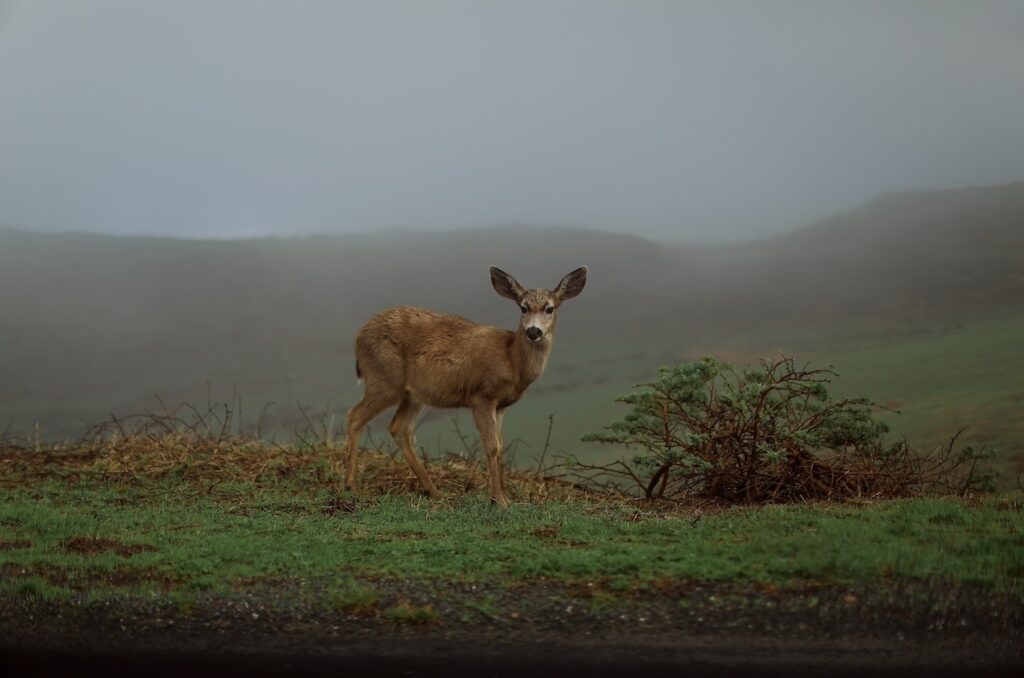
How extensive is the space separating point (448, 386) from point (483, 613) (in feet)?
A: 17.3

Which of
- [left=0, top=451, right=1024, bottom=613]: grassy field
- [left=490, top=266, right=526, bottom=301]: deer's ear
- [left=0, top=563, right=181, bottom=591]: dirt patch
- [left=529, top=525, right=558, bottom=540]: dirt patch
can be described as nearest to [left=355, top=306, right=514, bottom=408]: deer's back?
[left=490, top=266, right=526, bottom=301]: deer's ear

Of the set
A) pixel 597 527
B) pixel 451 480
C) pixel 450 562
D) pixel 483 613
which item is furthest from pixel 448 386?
pixel 483 613

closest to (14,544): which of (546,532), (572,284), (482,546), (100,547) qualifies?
(100,547)

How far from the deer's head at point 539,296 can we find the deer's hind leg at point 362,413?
6.08 ft

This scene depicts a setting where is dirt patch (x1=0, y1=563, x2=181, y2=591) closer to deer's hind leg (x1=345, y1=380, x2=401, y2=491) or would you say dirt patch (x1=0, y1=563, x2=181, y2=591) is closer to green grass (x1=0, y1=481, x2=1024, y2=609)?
green grass (x1=0, y1=481, x2=1024, y2=609)

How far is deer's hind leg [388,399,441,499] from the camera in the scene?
41.9 feet

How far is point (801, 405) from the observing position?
12.6 metres

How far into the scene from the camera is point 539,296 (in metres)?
11.5

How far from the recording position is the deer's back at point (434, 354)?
1203 centimetres

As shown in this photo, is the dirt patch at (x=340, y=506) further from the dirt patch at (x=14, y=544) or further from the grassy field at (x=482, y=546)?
A: the dirt patch at (x=14, y=544)

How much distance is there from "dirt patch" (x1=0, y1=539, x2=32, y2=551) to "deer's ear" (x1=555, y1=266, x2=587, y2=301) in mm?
5044

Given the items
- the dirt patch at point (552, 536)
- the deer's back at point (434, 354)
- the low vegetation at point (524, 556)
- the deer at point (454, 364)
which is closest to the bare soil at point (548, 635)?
the low vegetation at point (524, 556)

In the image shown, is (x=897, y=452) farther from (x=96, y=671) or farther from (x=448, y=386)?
(x=96, y=671)

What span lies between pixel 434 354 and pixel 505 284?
1.22m
